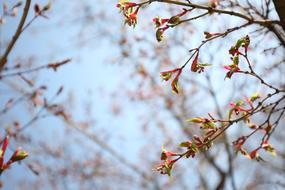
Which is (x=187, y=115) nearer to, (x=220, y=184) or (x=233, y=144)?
(x=220, y=184)

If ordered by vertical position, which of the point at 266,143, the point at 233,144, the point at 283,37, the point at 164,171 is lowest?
the point at 266,143

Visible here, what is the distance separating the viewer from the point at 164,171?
175 cm

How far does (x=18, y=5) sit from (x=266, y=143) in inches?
82.8

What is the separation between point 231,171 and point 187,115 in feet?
9.36

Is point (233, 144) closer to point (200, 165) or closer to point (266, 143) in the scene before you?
point (266, 143)

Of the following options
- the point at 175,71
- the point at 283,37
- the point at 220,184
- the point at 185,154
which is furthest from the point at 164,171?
the point at 220,184

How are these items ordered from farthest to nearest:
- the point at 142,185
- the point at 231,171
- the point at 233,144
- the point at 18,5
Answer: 1. the point at 142,185
2. the point at 231,171
3. the point at 18,5
4. the point at 233,144

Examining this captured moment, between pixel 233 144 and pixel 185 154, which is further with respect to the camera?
pixel 233 144

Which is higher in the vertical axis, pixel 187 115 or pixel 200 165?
pixel 187 115


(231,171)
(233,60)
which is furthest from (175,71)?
(231,171)

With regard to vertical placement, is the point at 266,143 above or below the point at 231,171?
above

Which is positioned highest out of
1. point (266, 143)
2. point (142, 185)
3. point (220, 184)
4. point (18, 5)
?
point (18, 5)

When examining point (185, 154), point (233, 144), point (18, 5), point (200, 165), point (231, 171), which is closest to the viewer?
point (185, 154)

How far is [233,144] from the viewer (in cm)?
210
